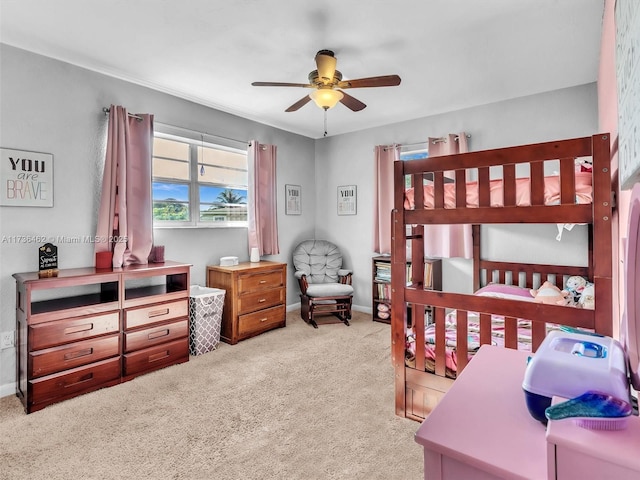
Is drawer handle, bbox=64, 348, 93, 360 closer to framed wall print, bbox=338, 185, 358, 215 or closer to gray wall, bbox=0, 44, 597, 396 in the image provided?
gray wall, bbox=0, 44, 597, 396

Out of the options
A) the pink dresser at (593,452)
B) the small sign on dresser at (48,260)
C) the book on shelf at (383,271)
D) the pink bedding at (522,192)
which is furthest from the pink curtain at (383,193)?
the pink dresser at (593,452)

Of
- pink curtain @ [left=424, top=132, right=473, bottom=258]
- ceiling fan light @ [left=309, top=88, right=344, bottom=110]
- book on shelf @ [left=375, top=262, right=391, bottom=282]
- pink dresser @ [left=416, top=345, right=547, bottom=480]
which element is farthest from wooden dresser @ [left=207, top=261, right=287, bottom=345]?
pink dresser @ [left=416, top=345, right=547, bottom=480]

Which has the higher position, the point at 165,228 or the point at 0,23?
the point at 0,23

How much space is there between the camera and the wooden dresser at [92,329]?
2.33 meters

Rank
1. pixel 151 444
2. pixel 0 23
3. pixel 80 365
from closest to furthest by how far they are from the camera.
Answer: pixel 151 444 → pixel 0 23 → pixel 80 365

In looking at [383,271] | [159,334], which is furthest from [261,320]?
[383,271]

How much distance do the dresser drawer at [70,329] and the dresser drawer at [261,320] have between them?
1238mm

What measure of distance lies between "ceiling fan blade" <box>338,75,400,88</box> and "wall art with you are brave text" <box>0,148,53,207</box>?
2.34 meters

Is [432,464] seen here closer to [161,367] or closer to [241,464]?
[241,464]

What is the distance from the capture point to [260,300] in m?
3.82

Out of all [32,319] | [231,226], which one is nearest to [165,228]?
[231,226]

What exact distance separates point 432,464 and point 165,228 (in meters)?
3.29

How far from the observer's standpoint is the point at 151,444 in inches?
75.9

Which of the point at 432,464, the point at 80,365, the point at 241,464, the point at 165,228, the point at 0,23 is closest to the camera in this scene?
the point at 432,464
